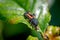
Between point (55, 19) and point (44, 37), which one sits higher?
point (44, 37)

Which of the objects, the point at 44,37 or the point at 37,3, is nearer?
the point at 44,37

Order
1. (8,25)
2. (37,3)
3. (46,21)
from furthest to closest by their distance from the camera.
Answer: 1. (37,3)
2. (46,21)
3. (8,25)

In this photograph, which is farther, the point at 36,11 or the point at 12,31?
the point at 36,11

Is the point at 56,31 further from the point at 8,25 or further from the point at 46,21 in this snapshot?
the point at 8,25

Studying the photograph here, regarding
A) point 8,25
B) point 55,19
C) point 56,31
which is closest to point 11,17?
point 8,25

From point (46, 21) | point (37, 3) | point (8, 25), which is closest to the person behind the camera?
point (8, 25)

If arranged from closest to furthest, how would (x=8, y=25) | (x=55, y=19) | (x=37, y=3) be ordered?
1. (x=8, y=25)
2. (x=37, y=3)
3. (x=55, y=19)

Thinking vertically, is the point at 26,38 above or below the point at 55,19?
above

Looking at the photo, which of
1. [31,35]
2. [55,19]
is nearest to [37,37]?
[31,35]

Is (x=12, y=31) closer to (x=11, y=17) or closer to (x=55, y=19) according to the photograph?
(x=11, y=17)
